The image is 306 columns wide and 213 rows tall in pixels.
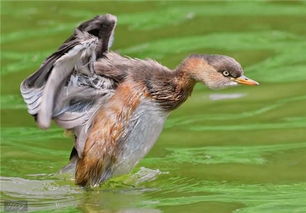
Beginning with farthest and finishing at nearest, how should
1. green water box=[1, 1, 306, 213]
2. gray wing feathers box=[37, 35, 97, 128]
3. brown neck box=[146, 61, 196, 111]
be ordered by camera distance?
brown neck box=[146, 61, 196, 111] < green water box=[1, 1, 306, 213] < gray wing feathers box=[37, 35, 97, 128]

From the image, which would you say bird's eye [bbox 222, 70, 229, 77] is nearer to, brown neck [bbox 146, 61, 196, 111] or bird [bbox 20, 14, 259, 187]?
bird [bbox 20, 14, 259, 187]

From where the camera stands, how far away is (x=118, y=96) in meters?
10.9

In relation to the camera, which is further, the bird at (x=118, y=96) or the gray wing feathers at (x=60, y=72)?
the bird at (x=118, y=96)

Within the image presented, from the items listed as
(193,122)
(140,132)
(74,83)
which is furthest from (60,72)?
(193,122)

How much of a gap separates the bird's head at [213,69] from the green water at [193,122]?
0.95 metres

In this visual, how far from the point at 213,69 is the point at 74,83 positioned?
4.14 feet

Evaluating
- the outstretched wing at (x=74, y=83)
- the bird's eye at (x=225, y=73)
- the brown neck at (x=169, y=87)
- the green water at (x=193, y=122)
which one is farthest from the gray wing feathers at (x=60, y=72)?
the bird's eye at (x=225, y=73)

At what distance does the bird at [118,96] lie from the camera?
35.7 ft

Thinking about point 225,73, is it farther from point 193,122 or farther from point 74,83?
point 193,122

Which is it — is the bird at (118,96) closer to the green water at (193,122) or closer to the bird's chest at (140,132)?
the bird's chest at (140,132)

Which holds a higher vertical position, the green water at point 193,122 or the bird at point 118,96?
the bird at point 118,96

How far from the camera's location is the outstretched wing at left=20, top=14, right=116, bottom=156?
10422 millimetres

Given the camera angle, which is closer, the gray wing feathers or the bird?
the gray wing feathers

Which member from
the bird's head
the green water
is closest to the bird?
the bird's head
